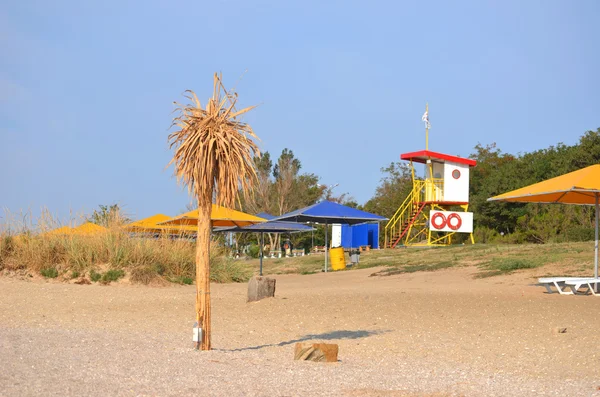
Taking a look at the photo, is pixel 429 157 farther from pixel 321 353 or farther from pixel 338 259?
pixel 321 353

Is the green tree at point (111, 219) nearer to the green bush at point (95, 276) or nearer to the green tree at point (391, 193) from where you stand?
the green bush at point (95, 276)

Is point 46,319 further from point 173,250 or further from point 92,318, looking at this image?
point 173,250

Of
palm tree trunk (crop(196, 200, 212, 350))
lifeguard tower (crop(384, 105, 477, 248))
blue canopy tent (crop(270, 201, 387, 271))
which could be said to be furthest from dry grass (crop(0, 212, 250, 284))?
lifeguard tower (crop(384, 105, 477, 248))

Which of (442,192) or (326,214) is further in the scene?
(442,192)

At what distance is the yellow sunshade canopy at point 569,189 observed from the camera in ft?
46.8

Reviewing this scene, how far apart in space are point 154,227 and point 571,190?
1196cm

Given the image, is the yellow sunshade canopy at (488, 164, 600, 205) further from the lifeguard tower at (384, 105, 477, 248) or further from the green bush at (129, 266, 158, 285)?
the lifeguard tower at (384, 105, 477, 248)

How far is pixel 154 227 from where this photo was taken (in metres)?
21.6

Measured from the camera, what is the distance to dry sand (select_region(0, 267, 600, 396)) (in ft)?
20.8

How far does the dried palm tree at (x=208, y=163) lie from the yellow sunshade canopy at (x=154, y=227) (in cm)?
1236

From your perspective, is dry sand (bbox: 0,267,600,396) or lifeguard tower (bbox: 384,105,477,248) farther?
lifeguard tower (bbox: 384,105,477,248)

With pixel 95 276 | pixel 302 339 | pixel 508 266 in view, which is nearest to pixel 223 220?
pixel 95 276

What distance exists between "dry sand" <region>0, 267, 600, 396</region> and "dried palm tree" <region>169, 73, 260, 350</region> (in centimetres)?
88

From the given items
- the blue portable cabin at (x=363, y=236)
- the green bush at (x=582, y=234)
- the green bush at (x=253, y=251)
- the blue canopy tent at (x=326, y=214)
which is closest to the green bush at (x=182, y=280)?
the blue canopy tent at (x=326, y=214)
